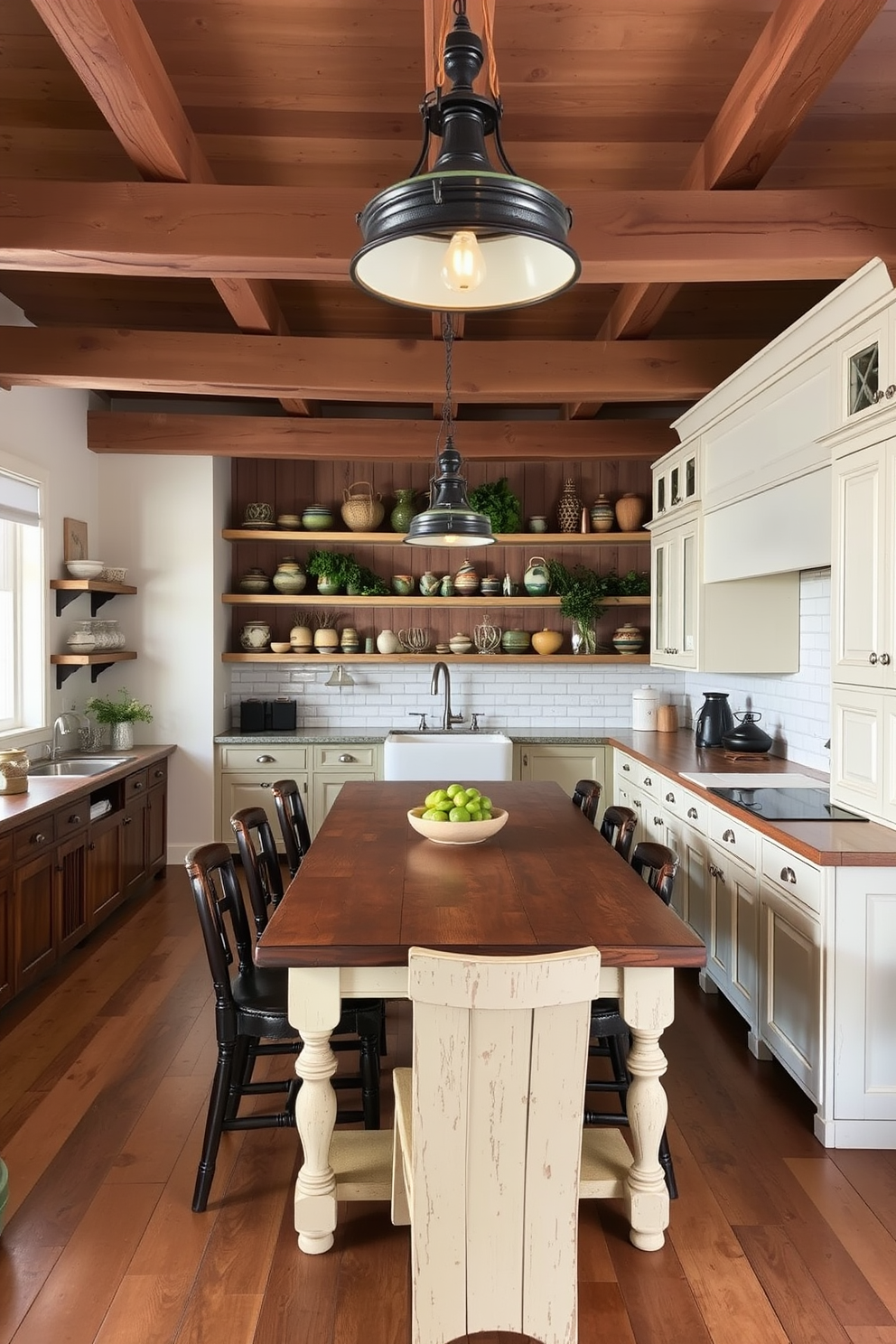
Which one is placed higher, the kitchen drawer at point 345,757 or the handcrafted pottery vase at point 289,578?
the handcrafted pottery vase at point 289,578

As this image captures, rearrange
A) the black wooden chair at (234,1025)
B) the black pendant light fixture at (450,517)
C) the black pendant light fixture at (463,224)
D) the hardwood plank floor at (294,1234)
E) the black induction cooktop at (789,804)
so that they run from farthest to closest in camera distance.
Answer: the black pendant light fixture at (450,517), the black induction cooktop at (789,804), the black wooden chair at (234,1025), the hardwood plank floor at (294,1234), the black pendant light fixture at (463,224)

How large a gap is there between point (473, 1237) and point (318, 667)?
17.4ft

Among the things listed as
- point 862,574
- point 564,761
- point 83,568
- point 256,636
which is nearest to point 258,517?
point 256,636

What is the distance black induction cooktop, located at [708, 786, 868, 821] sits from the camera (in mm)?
3197

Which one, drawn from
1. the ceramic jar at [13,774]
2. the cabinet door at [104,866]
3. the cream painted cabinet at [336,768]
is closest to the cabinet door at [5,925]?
the ceramic jar at [13,774]

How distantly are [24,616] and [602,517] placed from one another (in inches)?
146

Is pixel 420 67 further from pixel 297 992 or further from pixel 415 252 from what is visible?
pixel 297 992

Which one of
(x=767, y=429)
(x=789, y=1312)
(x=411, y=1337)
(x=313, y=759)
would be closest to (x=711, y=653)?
(x=767, y=429)

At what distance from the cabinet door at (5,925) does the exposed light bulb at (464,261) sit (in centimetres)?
284

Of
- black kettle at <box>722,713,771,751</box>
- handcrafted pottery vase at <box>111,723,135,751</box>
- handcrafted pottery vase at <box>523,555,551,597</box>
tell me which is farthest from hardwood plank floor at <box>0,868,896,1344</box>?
handcrafted pottery vase at <box>523,555,551,597</box>

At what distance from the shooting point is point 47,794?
163 inches

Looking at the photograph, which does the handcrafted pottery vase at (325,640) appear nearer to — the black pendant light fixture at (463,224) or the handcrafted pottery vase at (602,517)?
the handcrafted pottery vase at (602,517)

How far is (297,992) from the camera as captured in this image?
2.24m

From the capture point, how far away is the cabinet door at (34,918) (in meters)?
3.77
